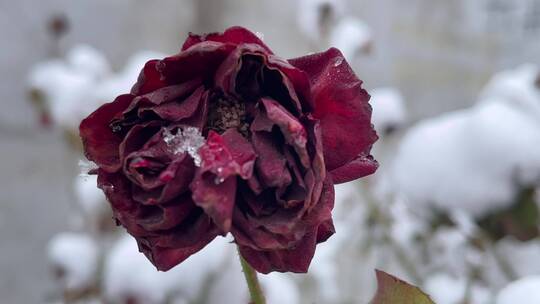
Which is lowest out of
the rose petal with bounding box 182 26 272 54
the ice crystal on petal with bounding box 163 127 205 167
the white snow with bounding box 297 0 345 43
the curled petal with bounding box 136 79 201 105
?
the ice crystal on petal with bounding box 163 127 205 167

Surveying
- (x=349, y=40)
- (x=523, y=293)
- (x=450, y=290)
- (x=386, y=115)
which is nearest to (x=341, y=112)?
(x=523, y=293)

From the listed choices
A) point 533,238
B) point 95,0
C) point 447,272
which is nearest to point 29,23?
point 95,0

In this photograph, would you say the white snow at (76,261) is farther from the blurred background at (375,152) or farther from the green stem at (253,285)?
the green stem at (253,285)

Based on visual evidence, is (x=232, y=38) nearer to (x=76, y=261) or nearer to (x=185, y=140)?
(x=185, y=140)

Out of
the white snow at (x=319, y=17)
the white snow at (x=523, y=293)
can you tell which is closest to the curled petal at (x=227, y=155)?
the white snow at (x=523, y=293)

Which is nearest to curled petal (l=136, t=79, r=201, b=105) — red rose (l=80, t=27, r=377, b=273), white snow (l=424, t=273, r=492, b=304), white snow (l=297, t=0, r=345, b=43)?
red rose (l=80, t=27, r=377, b=273)

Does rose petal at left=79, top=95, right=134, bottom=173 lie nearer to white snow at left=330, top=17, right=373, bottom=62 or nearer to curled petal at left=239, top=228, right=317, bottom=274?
curled petal at left=239, top=228, right=317, bottom=274

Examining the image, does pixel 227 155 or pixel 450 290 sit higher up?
pixel 227 155

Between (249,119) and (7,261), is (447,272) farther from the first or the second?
(7,261)
